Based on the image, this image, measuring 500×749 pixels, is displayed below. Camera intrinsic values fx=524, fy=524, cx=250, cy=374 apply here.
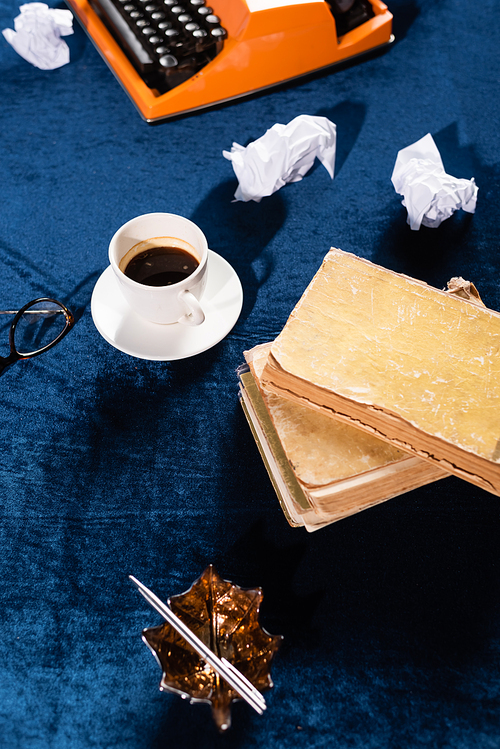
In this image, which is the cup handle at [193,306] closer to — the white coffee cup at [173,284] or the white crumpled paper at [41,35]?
the white coffee cup at [173,284]

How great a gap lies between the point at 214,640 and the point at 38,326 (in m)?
0.38

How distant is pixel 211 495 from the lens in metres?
0.51

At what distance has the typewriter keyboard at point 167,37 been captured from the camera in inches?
27.2

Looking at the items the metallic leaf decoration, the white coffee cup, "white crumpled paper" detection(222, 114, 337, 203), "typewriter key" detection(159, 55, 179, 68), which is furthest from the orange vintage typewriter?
the metallic leaf decoration

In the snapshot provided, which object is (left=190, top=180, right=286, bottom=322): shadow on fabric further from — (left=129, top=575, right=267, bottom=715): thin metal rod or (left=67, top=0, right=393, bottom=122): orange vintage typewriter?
(left=129, top=575, right=267, bottom=715): thin metal rod

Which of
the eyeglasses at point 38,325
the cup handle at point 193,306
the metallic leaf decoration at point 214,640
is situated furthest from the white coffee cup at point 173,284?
the metallic leaf decoration at point 214,640

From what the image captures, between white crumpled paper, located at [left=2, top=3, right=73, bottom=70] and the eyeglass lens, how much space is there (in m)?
0.44

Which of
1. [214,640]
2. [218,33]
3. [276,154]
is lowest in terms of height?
[214,640]

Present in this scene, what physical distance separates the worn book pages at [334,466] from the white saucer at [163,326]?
0.12 m

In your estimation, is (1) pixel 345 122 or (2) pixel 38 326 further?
(1) pixel 345 122

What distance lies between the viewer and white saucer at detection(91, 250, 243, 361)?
528 mm

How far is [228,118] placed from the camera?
0.74 meters

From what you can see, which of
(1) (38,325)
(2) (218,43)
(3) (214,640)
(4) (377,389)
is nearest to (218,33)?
(2) (218,43)

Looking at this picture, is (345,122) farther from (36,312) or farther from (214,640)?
(214,640)
